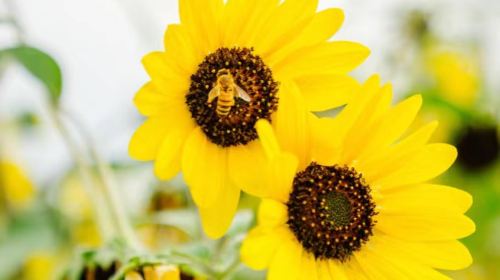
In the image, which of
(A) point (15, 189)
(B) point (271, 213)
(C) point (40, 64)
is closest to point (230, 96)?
(B) point (271, 213)

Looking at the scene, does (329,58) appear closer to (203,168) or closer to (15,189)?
(203,168)

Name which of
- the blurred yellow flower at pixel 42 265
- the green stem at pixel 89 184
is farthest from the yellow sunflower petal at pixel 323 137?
the blurred yellow flower at pixel 42 265

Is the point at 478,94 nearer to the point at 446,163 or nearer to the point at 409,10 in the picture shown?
the point at 409,10

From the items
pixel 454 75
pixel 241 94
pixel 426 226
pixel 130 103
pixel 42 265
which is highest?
pixel 241 94

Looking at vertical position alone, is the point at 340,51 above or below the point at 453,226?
above

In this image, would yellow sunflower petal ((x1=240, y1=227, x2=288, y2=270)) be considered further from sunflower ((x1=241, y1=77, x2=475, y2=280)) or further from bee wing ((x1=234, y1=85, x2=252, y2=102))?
bee wing ((x1=234, y1=85, x2=252, y2=102))

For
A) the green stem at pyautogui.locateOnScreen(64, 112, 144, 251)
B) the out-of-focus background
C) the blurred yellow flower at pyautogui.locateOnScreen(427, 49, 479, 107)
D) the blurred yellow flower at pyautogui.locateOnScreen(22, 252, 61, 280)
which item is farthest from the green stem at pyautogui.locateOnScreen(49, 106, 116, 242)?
the blurred yellow flower at pyautogui.locateOnScreen(427, 49, 479, 107)

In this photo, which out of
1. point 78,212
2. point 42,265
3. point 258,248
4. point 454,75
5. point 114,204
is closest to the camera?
point 258,248

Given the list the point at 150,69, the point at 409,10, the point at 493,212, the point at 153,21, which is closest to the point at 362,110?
the point at 150,69
